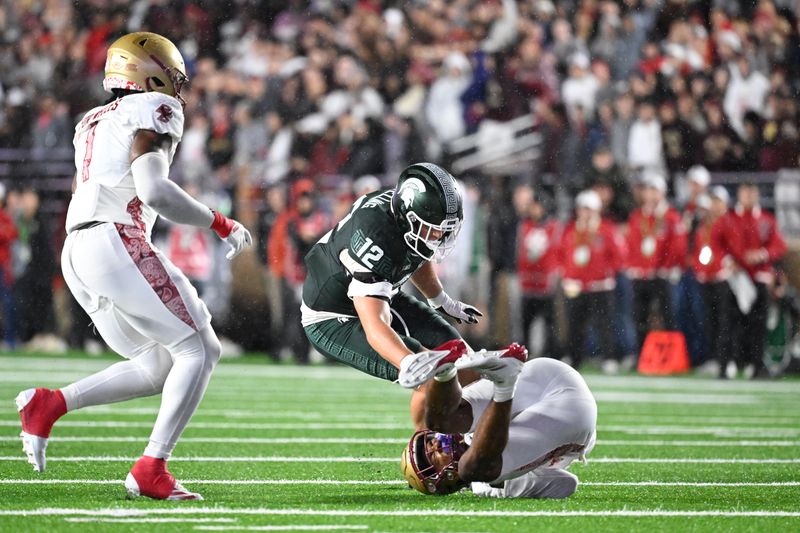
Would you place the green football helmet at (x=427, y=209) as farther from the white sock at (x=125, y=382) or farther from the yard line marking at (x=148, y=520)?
the yard line marking at (x=148, y=520)

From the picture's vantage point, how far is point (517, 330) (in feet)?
45.8

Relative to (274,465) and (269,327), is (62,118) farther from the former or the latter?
(274,465)

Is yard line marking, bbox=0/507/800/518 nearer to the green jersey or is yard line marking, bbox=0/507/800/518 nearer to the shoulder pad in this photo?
the green jersey

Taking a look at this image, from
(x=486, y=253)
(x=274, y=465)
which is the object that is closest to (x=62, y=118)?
(x=486, y=253)

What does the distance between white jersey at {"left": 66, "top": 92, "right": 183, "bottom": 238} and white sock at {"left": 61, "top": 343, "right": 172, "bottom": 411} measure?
478 millimetres

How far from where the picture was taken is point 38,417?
4969 mm

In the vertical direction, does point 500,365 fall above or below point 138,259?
below

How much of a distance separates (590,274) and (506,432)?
899 cm

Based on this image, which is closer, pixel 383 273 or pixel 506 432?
pixel 506 432

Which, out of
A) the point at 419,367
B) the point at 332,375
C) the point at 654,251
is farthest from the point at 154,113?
the point at 654,251

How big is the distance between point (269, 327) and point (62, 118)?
11.5ft

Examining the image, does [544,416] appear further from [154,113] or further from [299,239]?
[299,239]

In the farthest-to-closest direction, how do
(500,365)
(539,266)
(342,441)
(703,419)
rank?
(539,266)
(703,419)
(342,441)
(500,365)

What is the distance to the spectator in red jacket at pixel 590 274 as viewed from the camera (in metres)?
13.5
